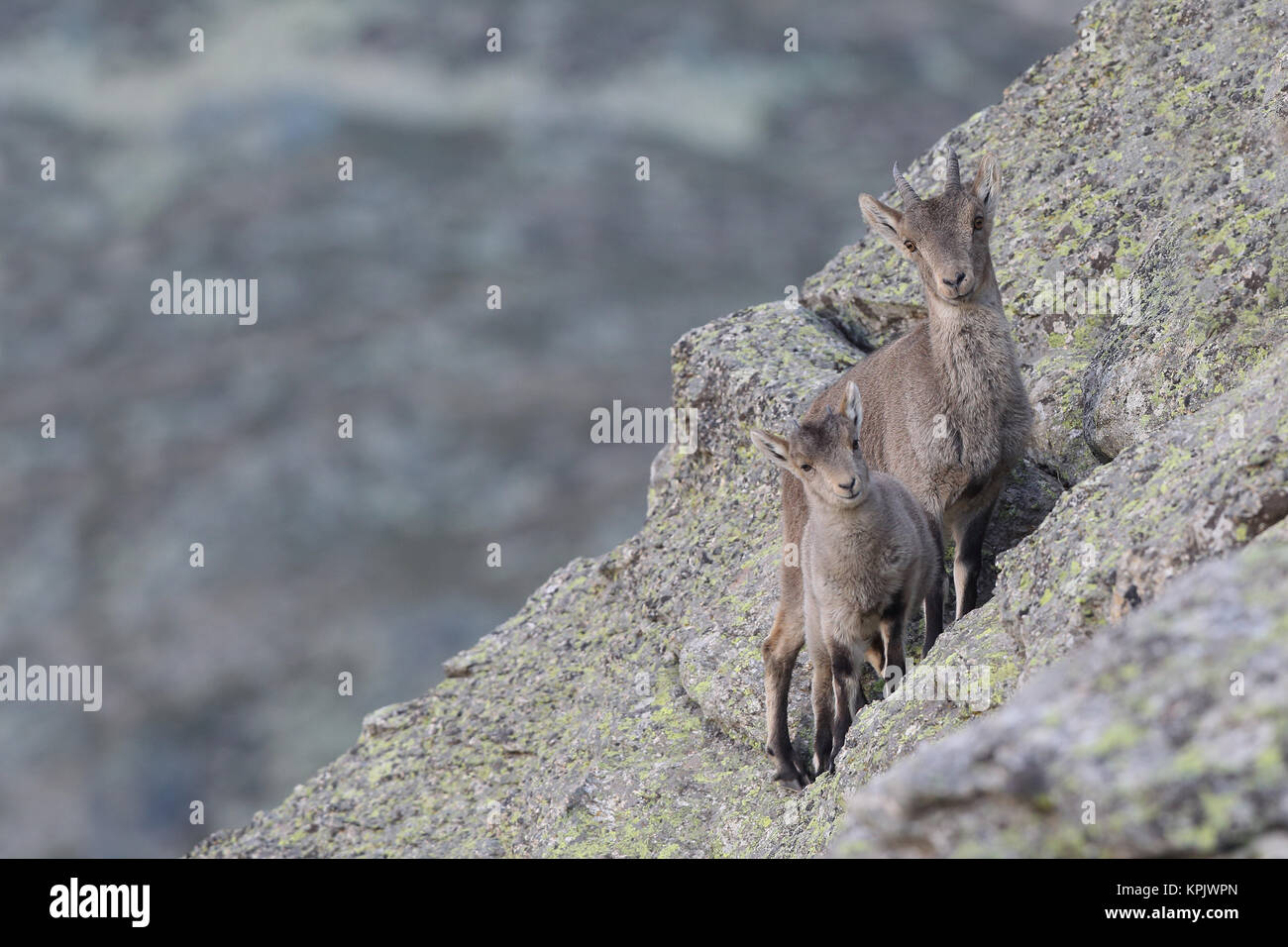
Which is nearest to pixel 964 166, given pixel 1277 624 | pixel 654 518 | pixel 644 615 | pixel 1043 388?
pixel 1043 388

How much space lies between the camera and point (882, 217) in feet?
34.6

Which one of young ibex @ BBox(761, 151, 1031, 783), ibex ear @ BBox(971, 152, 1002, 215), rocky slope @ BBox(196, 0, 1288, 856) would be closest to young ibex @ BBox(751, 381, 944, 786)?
young ibex @ BBox(761, 151, 1031, 783)

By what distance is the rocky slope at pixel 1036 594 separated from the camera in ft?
12.4

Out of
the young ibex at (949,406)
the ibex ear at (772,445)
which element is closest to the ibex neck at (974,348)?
the young ibex at (949,406)

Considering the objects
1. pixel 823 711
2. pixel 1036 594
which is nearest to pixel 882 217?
pixel 823 711

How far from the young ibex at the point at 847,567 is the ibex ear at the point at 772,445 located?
0.8 inches

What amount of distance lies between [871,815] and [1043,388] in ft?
26.0

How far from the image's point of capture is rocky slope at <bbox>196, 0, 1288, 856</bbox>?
378 cm

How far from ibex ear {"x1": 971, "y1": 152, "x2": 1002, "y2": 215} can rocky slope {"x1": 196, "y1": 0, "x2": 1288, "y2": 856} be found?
1.40 meters

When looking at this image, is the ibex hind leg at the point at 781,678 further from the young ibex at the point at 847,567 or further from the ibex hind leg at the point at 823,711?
the ibex hind leg at the point at 823,711

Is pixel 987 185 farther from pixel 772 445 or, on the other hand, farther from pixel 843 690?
pixel 843 690

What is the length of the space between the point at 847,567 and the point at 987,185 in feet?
10.5

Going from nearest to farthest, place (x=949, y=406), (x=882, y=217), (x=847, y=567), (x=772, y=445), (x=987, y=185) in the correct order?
(x=847, y=567) < (x=772, y=445) < (x=949, y=406) < (x=987, y=185) < (x=882, y=217)
